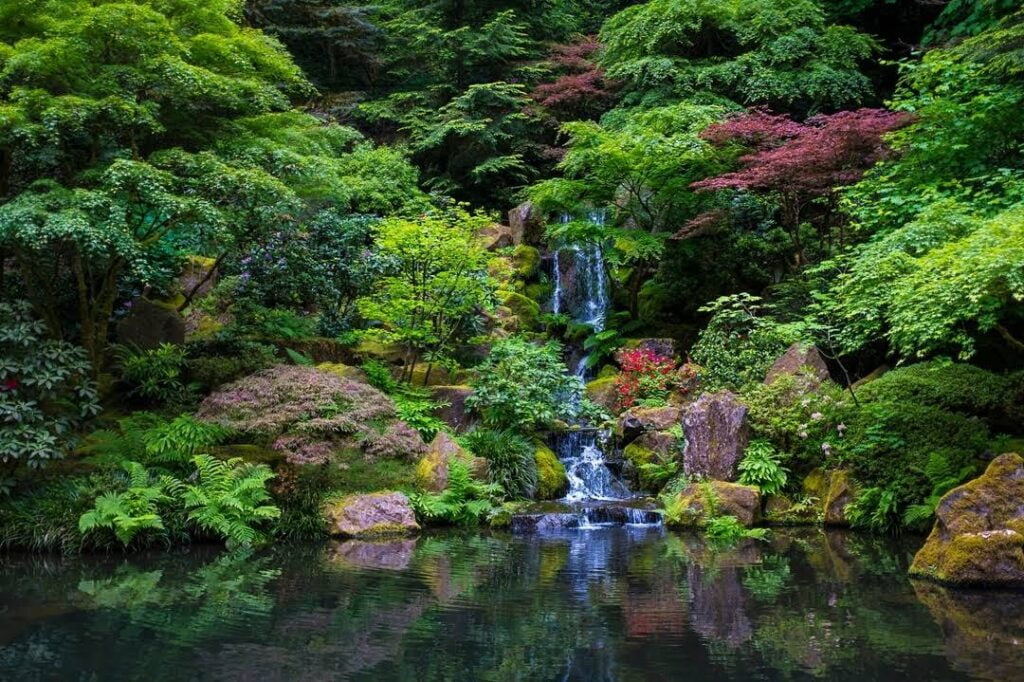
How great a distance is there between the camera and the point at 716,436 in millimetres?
11773

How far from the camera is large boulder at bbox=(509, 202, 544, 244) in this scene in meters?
19.5

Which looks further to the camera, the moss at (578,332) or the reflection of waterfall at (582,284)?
the reflection of waterfall at (582,284)

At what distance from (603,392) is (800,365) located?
148 inches

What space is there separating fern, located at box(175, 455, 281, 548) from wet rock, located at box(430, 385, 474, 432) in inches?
156

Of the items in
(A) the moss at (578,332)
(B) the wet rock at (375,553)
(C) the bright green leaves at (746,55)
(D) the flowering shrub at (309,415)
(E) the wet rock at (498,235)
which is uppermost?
(C) the bright green leaves at (746,55)

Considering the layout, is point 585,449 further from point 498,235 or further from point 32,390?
point 32,390

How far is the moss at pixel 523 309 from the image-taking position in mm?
17422

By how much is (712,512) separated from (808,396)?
8.73 ft

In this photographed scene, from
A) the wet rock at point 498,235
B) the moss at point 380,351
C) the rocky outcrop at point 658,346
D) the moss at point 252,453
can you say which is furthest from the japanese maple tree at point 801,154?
the moss at point 252,453

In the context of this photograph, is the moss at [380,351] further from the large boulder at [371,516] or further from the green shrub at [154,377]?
the large boulder at [371,516]

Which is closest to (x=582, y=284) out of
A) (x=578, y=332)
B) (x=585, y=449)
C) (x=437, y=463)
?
(x=578, y=332)

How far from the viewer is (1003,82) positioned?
11109 mm

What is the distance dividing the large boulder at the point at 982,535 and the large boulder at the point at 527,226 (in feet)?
42.5

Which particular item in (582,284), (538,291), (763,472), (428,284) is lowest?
(763,472)
